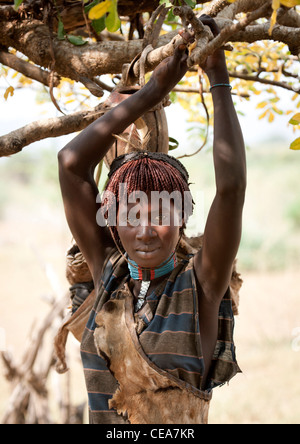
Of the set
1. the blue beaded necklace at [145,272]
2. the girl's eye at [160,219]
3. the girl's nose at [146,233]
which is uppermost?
the girl's eye at [160,219]

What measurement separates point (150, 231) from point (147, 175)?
18cm

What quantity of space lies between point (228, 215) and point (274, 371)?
6.55m

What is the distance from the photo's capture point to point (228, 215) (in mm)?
1576

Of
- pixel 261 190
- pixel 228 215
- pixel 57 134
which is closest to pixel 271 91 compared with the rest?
pixel 57 134

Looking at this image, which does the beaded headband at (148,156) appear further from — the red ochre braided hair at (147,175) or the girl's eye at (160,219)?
the girl's eye at (160,219)

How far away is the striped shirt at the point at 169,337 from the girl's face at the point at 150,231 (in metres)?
0.12

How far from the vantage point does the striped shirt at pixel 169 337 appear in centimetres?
167

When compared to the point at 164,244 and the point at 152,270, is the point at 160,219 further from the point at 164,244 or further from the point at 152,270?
the point at 152,270

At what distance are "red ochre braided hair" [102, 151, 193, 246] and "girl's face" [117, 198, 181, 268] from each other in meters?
0.06

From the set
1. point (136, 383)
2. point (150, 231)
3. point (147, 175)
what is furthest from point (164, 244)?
point (136, 383)

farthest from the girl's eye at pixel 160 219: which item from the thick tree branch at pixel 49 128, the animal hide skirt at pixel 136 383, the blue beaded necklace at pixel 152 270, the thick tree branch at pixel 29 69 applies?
the thick tree branch at pixel 29 69

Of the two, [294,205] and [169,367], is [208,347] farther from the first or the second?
[294,205]

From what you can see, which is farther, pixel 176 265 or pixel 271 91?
pixel 271 91

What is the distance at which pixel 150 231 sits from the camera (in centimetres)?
168
